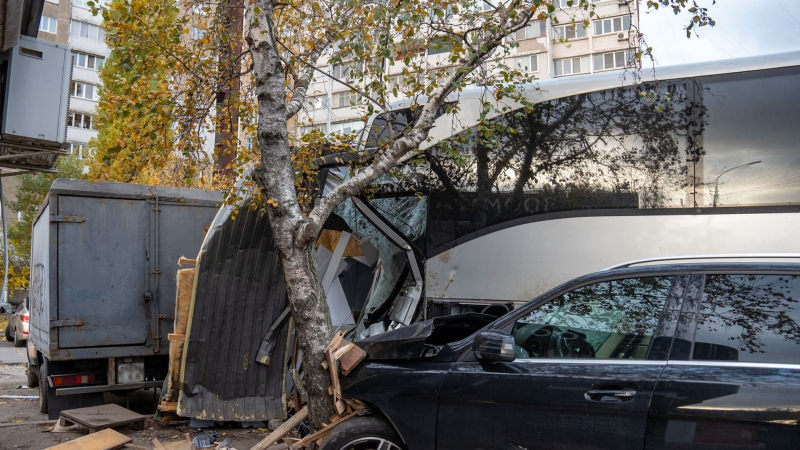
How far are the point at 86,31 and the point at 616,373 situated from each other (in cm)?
5195

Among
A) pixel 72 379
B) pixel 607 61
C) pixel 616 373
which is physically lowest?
pixel 72 379

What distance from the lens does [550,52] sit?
1446 inches

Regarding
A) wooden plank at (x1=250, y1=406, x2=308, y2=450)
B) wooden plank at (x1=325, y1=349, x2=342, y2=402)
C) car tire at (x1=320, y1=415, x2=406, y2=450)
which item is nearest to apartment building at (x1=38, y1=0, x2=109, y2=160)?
wooden plank at (x1=250, y1=406, x2=308, y2=450)

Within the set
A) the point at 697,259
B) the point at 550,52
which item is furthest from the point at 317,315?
the point at 550,52

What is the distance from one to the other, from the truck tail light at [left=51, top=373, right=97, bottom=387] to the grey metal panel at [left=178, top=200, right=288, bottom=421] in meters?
1.17

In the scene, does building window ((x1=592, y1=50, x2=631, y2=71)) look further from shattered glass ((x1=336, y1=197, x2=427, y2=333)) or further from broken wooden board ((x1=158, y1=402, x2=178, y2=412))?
broken wooden board ((x1=158, y1=402, x2=178, y2=412))

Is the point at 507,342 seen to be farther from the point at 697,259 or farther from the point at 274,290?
the point at 274,290

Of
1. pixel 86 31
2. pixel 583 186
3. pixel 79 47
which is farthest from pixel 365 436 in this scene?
pixel 86 31

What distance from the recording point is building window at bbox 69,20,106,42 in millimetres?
47062

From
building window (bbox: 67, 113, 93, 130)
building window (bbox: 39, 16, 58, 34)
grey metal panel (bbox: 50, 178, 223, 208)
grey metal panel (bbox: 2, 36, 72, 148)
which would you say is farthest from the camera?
building window (bbox: 39, 16, 58, 34)

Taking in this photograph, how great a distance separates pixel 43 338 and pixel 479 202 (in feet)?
17.3

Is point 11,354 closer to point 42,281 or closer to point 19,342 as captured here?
point 19,342

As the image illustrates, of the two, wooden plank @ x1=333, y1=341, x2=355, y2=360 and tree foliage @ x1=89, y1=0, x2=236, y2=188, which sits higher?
tree foliage @ x1=89, y1=0, x2=236, y2=188

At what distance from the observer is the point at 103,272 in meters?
7.87
